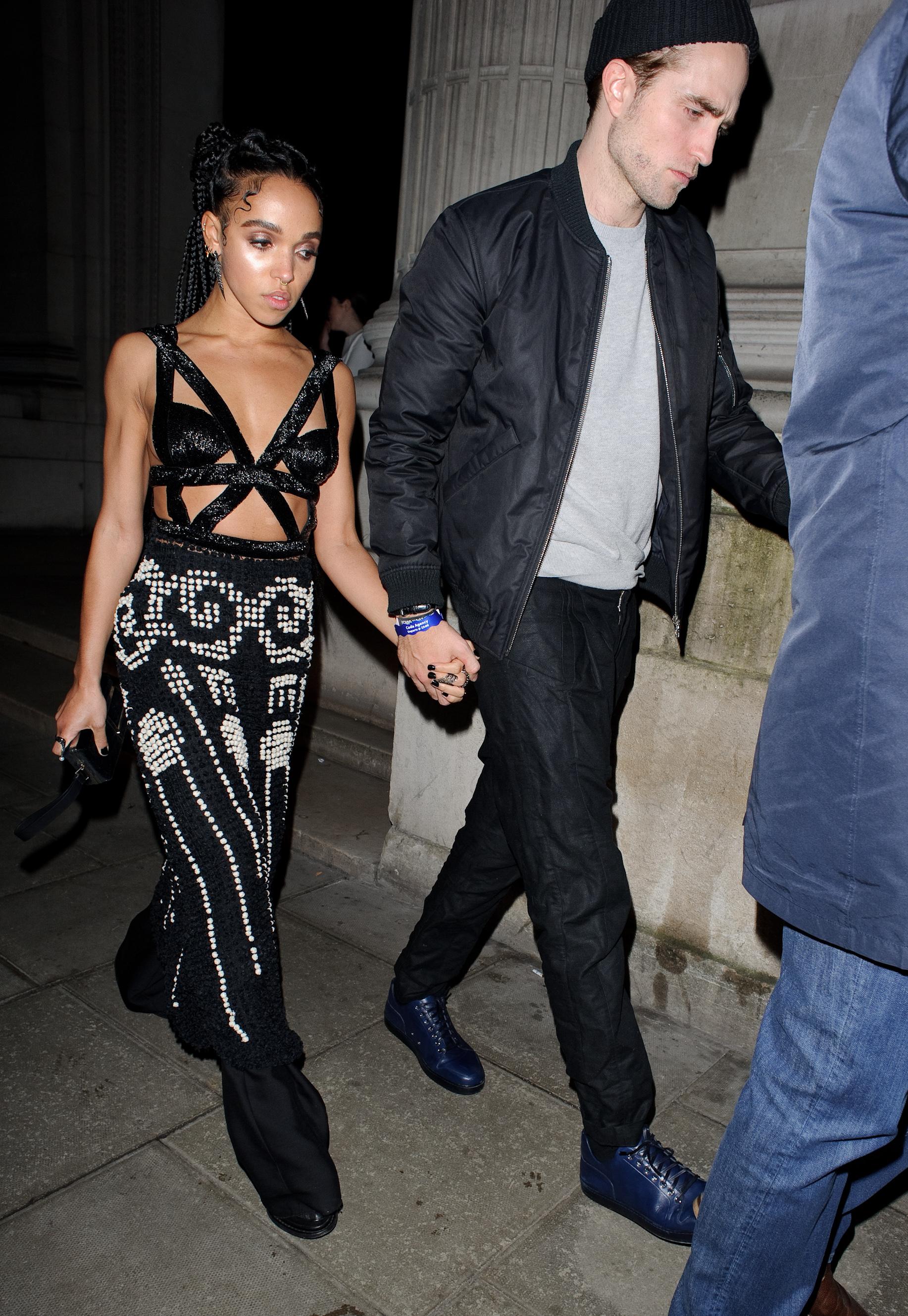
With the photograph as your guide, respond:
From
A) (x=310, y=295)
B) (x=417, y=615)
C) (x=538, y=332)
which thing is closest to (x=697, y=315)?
(x=538, y=332)

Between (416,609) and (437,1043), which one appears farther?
(437,1043)

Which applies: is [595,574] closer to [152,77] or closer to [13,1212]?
[13,1212]

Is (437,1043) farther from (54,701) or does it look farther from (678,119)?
(54,701)

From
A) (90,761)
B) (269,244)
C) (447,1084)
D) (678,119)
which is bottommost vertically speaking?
(447,1084)

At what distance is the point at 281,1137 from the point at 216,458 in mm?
1520

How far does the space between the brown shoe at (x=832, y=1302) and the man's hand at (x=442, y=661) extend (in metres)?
1.36

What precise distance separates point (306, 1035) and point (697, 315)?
7.11ft

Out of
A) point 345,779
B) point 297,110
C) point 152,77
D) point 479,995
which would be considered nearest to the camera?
point 479,995

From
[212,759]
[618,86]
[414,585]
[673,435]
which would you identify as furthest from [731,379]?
[212,759]

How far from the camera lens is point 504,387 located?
6.83 ft

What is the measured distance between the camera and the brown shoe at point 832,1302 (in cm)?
193

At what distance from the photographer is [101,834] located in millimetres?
4180

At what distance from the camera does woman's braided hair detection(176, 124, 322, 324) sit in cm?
222

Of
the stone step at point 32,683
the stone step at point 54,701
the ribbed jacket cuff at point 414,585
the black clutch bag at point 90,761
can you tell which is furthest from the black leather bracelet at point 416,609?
the stone step at point 32,683
